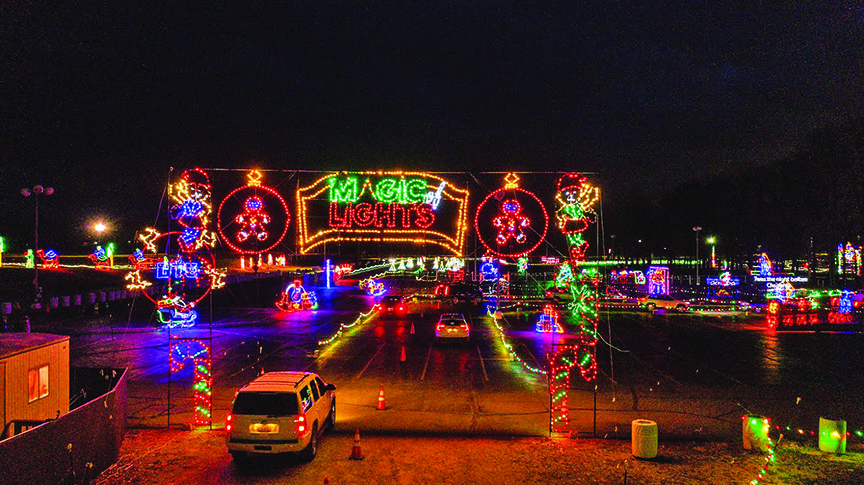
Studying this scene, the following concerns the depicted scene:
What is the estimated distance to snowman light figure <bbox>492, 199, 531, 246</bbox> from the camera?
14391mm

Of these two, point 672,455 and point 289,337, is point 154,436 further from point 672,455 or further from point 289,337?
point 289,337

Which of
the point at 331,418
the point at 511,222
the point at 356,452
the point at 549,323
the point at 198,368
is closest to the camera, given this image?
the point at 356,452

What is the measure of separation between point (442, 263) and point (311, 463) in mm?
68555

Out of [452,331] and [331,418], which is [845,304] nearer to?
[452,331]

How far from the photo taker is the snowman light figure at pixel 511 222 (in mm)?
14391

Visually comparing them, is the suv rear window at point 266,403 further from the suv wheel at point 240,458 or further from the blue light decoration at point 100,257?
the blue light decoration at point 100,257

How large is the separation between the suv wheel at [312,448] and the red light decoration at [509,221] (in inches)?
238

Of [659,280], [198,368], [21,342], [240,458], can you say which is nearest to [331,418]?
[240,458]

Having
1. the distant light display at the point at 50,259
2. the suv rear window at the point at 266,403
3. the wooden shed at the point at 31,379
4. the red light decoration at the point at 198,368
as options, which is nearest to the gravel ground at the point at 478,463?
the suv rear window at the point at 266,403

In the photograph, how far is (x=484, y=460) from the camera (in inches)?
→ 441

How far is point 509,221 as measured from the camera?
1441 cm

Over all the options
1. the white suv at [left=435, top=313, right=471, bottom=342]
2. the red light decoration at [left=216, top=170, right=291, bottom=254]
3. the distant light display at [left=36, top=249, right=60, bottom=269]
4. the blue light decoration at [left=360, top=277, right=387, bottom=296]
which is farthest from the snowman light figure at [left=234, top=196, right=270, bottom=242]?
the distant light display at [left=36, top=249, right=60, bottom=269]

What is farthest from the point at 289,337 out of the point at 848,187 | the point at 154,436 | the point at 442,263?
the point at 848,187

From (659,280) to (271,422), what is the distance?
50.1 m
